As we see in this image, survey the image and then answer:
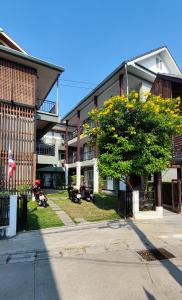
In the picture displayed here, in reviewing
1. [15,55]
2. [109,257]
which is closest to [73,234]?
[109,257]

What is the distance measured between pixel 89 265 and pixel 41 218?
18.1ft

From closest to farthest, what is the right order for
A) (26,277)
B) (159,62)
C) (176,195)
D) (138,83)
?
(26,277) < (176,195) < (138,83) < (159,62)

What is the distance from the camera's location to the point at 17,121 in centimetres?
1507

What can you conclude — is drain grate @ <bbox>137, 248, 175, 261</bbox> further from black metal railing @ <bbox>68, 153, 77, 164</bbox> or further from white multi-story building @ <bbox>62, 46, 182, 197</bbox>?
black metal railing @ <bbox>68, 153, 77, 164</bbox>

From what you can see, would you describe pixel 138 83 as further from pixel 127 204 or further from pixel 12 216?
pixel 12 216

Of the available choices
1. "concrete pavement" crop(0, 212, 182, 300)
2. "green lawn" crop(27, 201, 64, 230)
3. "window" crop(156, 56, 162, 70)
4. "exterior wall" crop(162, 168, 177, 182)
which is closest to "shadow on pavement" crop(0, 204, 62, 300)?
"concrete pavement" crop(0, 212, 182, 300)

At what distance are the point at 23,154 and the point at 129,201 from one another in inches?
A: 272

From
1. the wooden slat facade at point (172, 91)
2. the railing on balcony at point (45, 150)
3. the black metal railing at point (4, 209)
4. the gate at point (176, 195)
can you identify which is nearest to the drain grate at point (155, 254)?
the black metal railing at point (4, 209)

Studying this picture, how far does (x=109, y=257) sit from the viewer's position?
20.9 ft

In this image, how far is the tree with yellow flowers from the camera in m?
11.2

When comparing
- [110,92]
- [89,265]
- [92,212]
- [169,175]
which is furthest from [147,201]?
[110,92]

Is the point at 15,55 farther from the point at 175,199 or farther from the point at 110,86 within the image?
the point at 175,199

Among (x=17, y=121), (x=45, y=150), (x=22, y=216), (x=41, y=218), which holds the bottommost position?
(x=41, y=218)

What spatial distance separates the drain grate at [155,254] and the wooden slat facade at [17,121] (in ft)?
31.2
